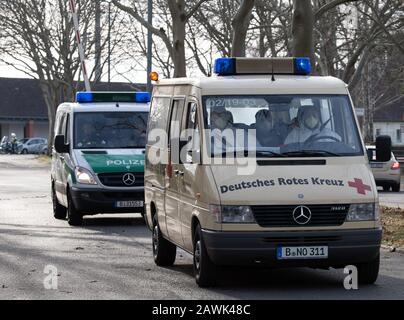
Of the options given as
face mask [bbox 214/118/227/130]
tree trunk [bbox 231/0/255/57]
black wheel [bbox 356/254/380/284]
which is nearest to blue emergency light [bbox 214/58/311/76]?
face mask [bbox 214/118/227/130]

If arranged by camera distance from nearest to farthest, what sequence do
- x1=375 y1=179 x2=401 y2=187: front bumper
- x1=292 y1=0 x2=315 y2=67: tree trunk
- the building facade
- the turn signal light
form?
x1=292 y1=0 x2=315 y2=67: tree trunk, the turn signal light, x1=375 y1=179 x2=401 y2=187: front bumper, the building facade

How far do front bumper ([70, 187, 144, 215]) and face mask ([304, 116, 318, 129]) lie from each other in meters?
7.76

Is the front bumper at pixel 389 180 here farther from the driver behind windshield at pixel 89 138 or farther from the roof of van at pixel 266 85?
the roof of van at pixel 266 85

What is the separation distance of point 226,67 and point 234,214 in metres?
2.19

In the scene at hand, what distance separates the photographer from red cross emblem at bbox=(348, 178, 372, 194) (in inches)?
445

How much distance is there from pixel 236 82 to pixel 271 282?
2131mm

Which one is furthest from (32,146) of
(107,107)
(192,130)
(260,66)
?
(192,130)

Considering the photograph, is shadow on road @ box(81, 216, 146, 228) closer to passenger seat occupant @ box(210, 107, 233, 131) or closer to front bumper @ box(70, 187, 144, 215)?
front bumper @ box(70, 187, 144, 215)

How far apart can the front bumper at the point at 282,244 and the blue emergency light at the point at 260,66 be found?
2.23 m

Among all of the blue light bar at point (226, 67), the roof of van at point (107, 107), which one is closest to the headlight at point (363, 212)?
the blue light bar at point (226, 67)

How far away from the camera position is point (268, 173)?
1129cm

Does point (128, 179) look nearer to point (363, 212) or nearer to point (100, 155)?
point (100, 155)
